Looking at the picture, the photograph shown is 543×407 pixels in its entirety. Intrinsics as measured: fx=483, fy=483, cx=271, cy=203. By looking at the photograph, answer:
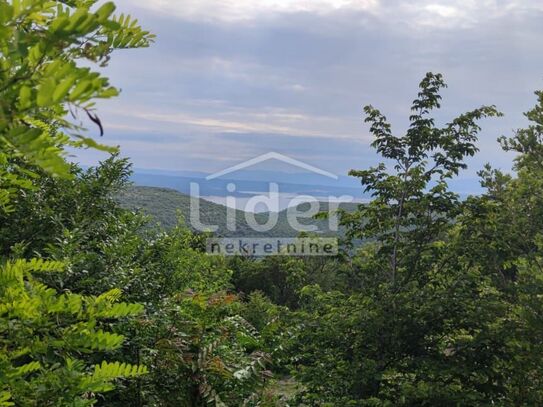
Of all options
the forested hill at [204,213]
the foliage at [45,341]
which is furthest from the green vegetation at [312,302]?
the forested hill at [204,213]

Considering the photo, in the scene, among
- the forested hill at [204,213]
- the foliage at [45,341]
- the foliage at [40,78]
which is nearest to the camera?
the foliage at [40,78]

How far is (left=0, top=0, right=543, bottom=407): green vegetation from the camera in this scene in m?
1.53

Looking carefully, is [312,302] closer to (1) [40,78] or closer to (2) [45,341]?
(2) [45,341]

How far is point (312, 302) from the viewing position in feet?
26.1

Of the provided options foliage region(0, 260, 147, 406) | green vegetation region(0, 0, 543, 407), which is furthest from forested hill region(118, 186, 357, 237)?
foliage region(0, 260, 147, 406)

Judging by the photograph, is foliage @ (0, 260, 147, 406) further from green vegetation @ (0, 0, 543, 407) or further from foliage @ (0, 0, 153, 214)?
foliage @ (0, 0, 153, 214)

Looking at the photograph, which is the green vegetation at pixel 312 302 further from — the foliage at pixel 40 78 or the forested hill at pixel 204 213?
the forested hill at pixel 204 213

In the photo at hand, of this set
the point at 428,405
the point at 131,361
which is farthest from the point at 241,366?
the point at 428,405

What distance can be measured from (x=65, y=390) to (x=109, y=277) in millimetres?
2488

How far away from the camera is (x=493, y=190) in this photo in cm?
1184

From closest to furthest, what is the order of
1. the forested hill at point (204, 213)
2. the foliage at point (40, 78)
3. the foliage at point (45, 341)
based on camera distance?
1. the foliage at point (40, 78)
2. the foliage at point (45, 341)
3. the forested hill at point (204, 213)

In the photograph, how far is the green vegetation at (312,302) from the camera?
5.03 feet

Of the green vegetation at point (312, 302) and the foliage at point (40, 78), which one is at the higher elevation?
the foliage at point (40, 78)

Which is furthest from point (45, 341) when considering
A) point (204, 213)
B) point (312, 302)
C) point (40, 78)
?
point (204, 213)
